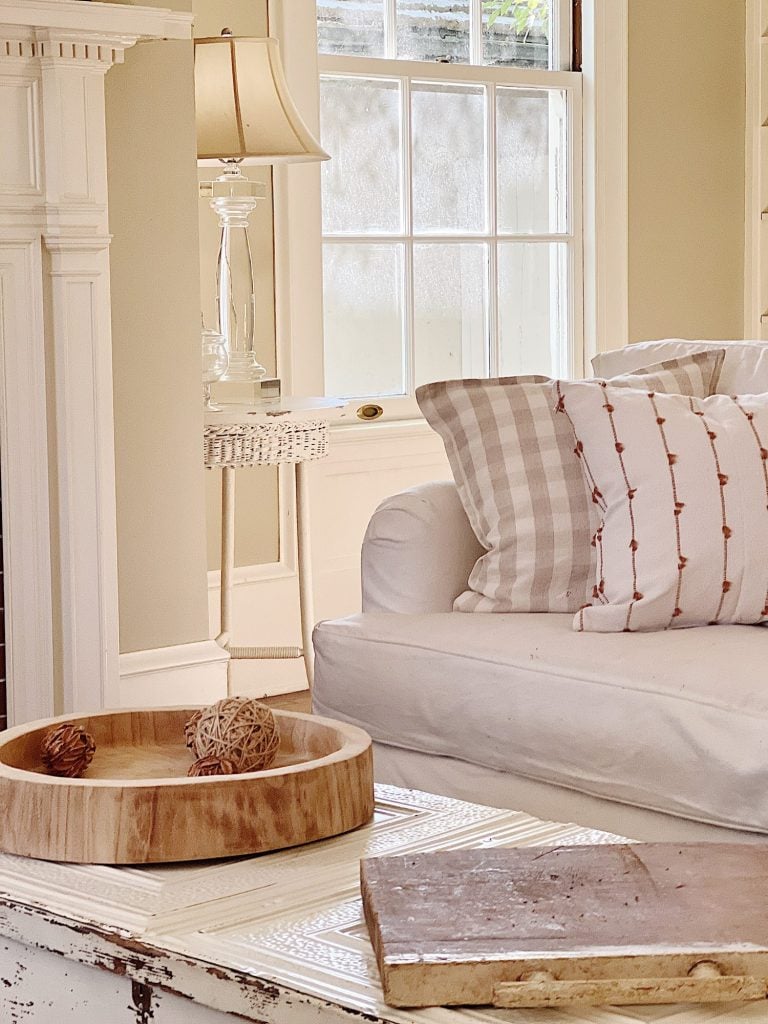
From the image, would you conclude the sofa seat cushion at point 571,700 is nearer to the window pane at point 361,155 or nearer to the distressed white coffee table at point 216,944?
the distressed white coffee table at point 216,944

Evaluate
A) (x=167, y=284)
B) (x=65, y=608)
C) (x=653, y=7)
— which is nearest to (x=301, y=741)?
(x=65, y=608)

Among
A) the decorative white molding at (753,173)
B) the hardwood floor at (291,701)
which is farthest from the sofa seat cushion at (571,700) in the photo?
the decorative white molding at (753,173)

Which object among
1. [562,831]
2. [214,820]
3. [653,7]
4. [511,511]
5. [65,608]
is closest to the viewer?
[214,820]

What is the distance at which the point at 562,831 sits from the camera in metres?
1.40

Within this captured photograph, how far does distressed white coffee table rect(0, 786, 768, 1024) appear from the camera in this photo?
1.04m

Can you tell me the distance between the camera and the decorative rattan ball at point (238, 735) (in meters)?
1.37

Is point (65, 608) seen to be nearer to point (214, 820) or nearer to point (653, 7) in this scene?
point (214, 820)

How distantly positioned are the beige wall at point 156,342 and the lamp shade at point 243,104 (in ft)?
0.71

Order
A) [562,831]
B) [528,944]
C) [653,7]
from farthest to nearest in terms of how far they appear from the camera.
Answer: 1. [653,7]
2. [562,831]
3. [528,944]

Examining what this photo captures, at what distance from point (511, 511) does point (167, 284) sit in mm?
1014

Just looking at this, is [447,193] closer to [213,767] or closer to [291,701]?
[291,701]

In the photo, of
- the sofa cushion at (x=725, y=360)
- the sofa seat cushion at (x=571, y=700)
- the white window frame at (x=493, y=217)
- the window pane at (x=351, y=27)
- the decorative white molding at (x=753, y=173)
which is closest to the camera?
the sofa seat cushion at (x=571, y=700)

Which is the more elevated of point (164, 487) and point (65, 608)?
point (164, 487)

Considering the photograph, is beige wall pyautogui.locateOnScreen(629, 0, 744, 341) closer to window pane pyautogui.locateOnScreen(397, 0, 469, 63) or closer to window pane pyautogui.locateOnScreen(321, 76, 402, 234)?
window pane pyautogui.locateOnScreen(397, 0, 469, 63)
